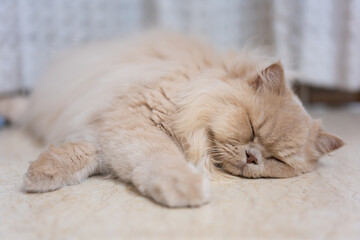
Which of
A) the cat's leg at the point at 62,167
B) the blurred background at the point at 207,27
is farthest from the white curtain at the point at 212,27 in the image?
the cat's leg at the point at 62,167

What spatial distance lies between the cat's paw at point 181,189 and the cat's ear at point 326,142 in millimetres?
668

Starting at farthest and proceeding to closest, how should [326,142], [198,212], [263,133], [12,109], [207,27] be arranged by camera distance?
1. [207,27]
2. [12,109]
3. [326,142]
4. [263,133]
5. [198,212]

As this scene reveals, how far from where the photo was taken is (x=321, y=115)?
2.94 m

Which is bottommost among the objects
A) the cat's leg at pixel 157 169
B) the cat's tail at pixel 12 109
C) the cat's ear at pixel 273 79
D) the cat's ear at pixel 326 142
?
the cat's tail at pixel 12 109

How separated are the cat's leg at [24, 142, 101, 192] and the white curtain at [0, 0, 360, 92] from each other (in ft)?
4.80

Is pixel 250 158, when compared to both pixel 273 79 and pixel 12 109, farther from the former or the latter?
pixel 12 109

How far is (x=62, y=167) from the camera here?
48.5 inches

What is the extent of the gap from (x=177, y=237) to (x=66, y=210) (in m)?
0.40

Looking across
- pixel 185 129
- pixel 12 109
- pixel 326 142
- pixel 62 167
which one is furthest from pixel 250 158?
pixel 12 109

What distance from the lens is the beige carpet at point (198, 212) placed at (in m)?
A: 0.92

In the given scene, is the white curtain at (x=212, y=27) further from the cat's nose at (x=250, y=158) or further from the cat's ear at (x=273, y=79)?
the cat's nose at (x=250, y=158)

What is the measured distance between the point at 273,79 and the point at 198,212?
0.66 meters

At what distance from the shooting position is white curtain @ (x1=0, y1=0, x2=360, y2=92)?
101 inches

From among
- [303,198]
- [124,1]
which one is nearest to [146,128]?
[303,198]
